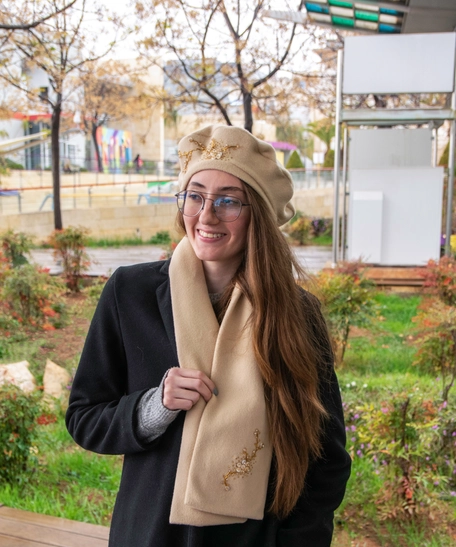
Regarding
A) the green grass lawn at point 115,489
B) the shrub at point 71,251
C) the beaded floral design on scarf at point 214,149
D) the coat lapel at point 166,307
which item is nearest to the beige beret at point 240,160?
the beaded floral design on scarf at point 214,149

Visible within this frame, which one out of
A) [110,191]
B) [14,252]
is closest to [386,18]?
[14,252]

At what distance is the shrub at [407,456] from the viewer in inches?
131

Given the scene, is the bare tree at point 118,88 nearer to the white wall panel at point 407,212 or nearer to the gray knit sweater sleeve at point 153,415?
the white wall panel at point 407,212

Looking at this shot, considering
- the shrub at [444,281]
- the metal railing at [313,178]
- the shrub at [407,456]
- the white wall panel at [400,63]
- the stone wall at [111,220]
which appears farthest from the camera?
the metal railing at [313,178]

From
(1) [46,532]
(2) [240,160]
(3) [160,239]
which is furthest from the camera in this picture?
(3) [160,239]

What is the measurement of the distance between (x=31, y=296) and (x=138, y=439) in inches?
275

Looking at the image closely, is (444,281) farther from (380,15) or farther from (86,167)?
(86,167)

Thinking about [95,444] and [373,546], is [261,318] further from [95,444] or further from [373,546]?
[373,546]

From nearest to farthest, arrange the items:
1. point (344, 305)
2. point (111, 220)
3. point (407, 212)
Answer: point (344, 305) → point (407, 212) → point (111, 220)

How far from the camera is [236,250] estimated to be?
1.66 m

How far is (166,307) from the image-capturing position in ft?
5.48

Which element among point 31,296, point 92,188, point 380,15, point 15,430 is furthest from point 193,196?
point 92,188

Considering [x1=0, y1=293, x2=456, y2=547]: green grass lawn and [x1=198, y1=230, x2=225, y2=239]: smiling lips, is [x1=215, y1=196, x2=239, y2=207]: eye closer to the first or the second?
[x1=198, y1=230, x2=225, y2=239]: smiling lips

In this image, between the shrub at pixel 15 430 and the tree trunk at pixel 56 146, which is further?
the tree trunk at pixel 56 146
